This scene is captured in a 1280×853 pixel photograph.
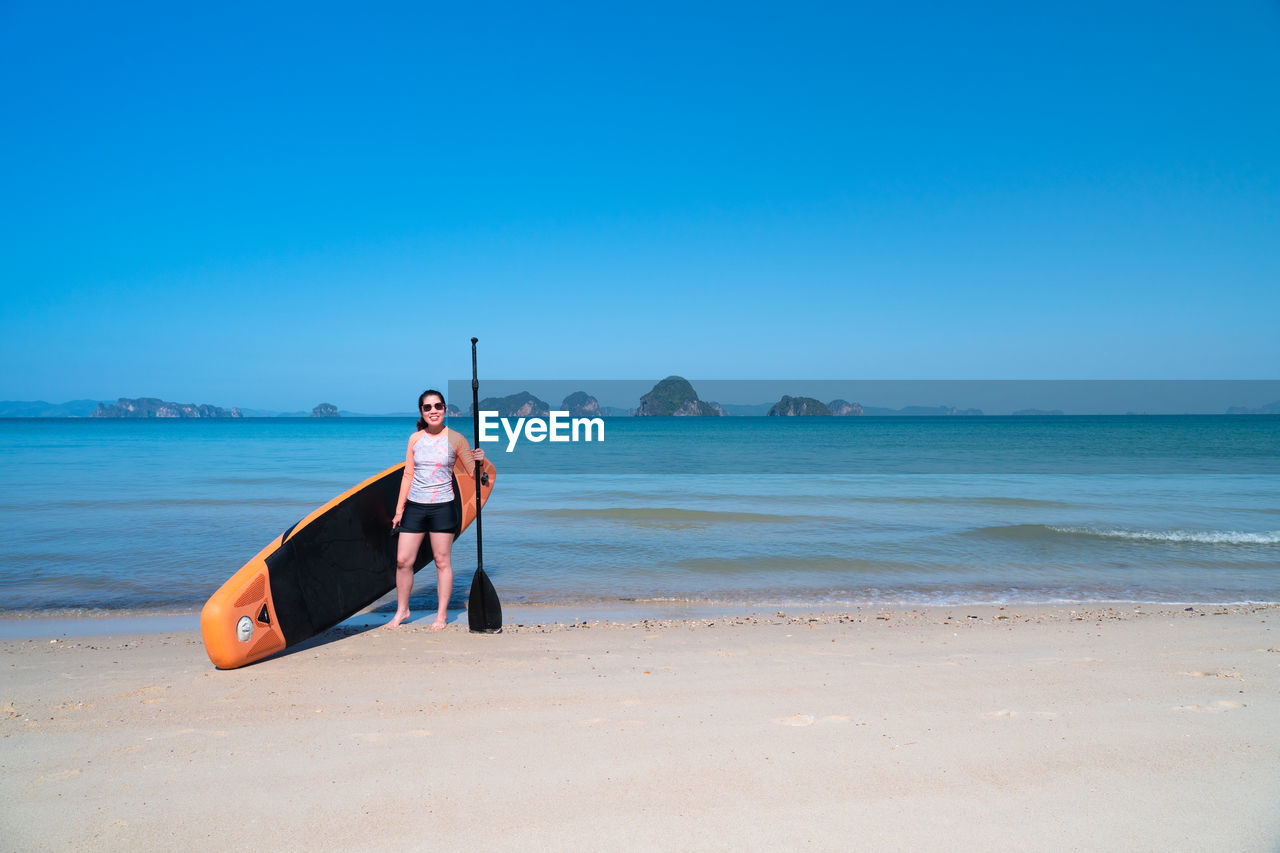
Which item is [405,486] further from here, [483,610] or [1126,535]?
[1126,535]

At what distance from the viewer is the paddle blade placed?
5.11 metres

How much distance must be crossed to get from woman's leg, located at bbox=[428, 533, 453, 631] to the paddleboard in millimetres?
188

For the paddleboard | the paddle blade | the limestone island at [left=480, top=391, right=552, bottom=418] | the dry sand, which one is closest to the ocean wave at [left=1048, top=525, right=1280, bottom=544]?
the dry sand

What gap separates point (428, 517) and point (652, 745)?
2.74 m

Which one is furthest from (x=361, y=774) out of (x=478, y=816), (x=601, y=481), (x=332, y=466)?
(x=332, y=466)

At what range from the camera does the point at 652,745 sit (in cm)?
303

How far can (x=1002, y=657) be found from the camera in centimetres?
442

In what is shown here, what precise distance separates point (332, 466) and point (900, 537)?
761 inches

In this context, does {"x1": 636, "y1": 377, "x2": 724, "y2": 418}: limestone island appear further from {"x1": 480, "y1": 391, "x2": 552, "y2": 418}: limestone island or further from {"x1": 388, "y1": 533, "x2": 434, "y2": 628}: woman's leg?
{"x1": 388, "y1": 533, "x2": 434, "y2": 628}: woman's leg

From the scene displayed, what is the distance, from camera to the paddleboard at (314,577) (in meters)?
4.19

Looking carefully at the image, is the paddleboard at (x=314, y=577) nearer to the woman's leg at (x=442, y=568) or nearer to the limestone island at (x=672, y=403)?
the woman's leg at (x=442, y=568)

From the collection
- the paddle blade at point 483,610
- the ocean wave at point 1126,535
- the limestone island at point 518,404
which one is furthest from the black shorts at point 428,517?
the limestone island at point 518,404
